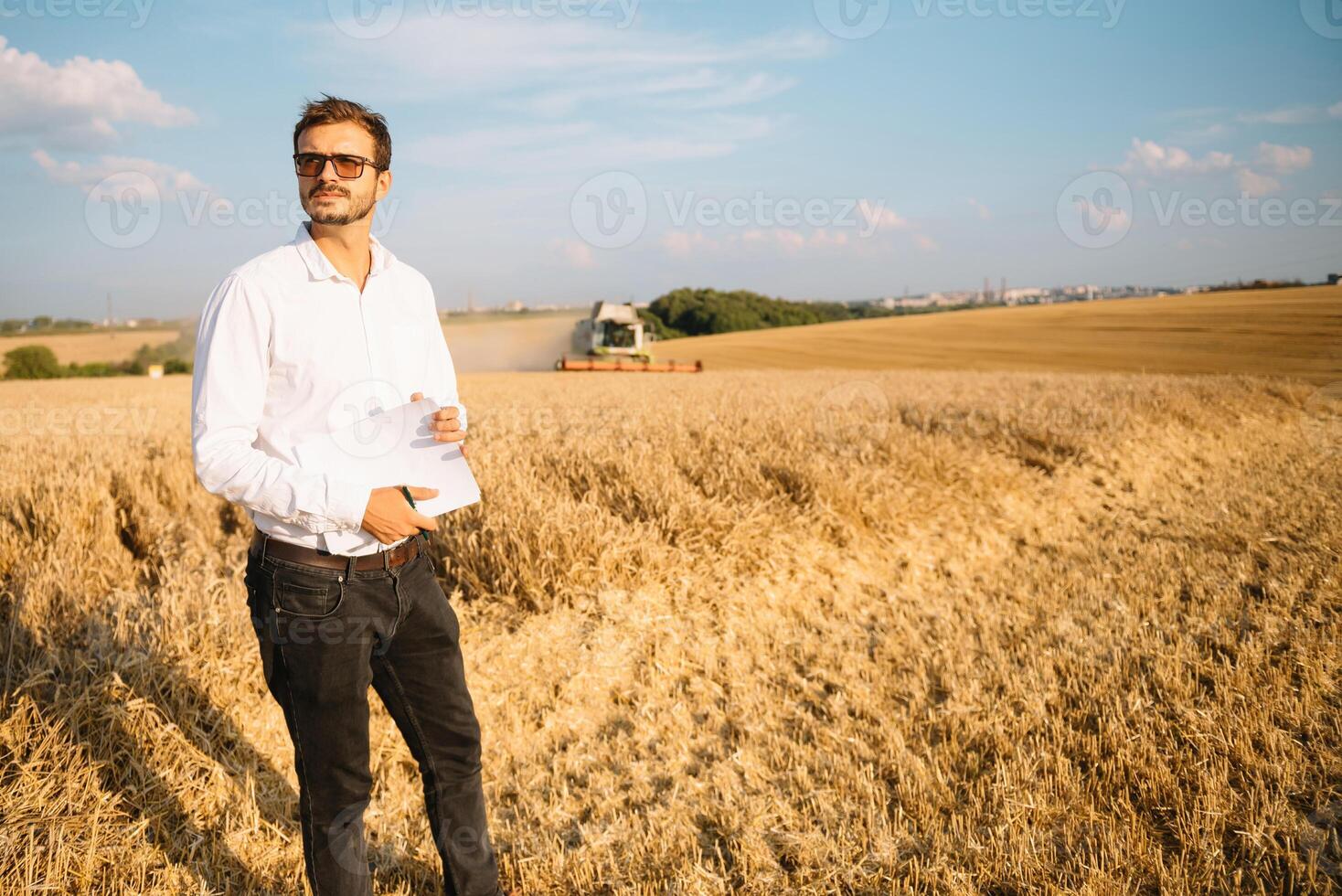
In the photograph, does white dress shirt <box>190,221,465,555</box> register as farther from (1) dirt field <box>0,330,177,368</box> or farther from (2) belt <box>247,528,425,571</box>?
(1) dirt field <box>0,330,177,368</box>

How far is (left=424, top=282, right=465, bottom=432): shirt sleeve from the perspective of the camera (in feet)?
7.84

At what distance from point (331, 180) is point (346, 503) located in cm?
91

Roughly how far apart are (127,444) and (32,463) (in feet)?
4.34

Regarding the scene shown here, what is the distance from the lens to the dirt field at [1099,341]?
91.0 feet

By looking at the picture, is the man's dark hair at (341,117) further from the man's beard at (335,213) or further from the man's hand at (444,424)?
the man's hand at (444,424)

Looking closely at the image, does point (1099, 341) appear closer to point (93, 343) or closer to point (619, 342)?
point (619, 342)

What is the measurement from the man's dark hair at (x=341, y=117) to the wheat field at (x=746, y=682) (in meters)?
2.45

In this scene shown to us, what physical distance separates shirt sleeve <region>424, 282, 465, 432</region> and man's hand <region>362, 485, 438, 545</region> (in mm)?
382

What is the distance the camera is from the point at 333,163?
2.05 meters

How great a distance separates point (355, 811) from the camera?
2176 millimetres

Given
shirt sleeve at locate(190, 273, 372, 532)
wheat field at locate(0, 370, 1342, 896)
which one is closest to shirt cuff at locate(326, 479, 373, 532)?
shirt sleeve at locate(190, 273, 372, 532)

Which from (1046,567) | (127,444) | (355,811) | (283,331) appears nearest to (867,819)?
(355,811)

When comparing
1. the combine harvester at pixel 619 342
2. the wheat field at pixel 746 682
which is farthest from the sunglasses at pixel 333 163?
the combine harvester at pixel 619 342

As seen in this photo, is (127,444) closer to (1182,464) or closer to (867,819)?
(867,819)
